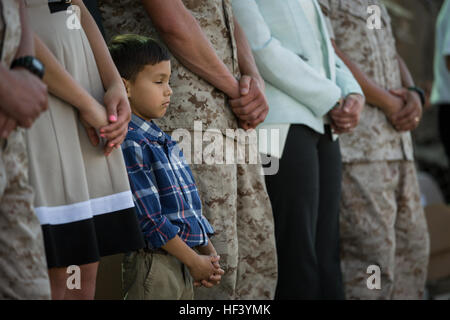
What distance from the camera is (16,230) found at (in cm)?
113

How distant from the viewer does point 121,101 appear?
1395mm

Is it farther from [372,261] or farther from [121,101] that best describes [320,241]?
[121,101]

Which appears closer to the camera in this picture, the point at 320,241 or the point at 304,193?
the point at 304,193

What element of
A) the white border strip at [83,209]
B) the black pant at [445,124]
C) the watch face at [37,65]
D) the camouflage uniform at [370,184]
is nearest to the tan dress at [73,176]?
the white border strip at [83,209]

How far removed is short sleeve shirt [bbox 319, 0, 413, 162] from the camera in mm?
2742

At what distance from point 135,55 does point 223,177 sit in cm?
45

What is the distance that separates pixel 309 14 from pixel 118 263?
3.73ft

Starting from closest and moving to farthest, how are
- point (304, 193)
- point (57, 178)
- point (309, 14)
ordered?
1. point (57, 178)
2. point (304, 193)
3. point (309, 14)

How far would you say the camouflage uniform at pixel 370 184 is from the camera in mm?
2719

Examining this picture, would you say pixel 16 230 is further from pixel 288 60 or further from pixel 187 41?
pixel 288 60

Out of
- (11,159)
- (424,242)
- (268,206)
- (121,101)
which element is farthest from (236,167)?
(424,242)

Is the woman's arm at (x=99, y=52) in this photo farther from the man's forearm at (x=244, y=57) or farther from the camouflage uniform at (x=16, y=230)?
the man's forearm at (x=244, y=57)

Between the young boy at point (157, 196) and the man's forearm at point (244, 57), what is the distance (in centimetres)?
45

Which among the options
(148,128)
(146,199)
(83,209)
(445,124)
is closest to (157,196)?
(146,199)
